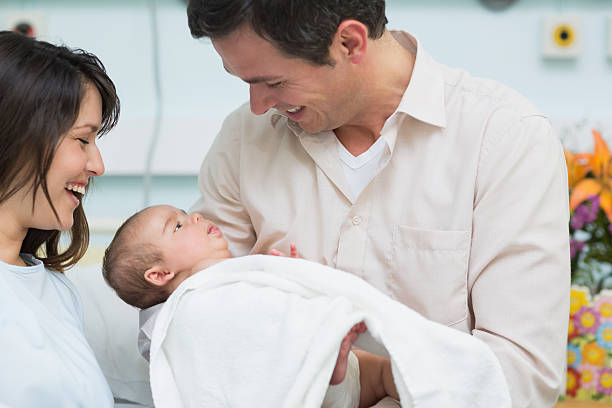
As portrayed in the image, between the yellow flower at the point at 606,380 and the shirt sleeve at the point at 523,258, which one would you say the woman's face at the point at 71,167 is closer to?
the shirt sleeve at the point at 523,258

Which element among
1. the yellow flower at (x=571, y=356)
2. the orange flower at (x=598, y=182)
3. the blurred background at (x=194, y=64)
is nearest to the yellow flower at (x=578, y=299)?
the yellow flower at (x=571, y=356)

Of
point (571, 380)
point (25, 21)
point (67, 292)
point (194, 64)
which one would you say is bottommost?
point (571, 380)

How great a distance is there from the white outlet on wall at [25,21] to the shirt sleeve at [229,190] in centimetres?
102

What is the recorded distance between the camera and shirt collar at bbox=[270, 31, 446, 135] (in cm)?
157

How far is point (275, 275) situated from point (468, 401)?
16.4 inches

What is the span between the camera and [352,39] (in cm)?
151

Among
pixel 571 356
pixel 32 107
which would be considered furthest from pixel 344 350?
pixel 571 356

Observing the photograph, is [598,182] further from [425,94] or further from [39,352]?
[39,352]

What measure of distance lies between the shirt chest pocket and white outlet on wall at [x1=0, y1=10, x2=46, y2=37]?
1.55m

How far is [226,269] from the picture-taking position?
4.85ft

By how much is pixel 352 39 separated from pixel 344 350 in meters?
0.62

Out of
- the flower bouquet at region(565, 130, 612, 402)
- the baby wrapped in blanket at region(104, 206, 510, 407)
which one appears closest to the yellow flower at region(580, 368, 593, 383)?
the flower bouquet at region(565, 130, 612, 402)

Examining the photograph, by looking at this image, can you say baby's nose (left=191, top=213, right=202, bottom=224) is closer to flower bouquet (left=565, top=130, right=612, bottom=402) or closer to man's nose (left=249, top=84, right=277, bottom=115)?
man's nose (left=249, top=84, right=277, bottom=115)

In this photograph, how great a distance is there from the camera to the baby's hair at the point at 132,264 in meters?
1.65
